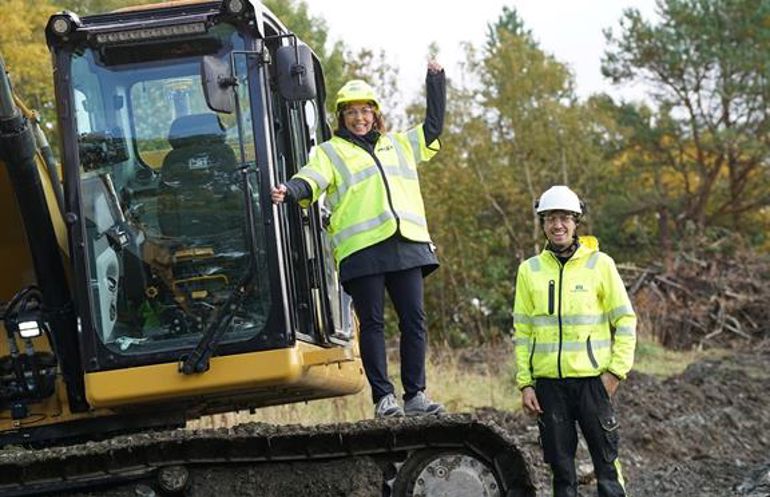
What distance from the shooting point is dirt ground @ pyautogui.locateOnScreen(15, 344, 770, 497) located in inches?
242

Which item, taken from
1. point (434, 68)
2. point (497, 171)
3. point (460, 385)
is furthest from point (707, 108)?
point (434, 68)

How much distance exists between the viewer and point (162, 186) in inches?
258

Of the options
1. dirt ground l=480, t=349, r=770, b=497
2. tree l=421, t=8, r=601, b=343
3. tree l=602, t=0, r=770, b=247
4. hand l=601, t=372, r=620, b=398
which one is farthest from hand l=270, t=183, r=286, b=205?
tree l=602, t=0, r=770, b=247

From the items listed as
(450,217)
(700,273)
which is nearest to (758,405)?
(700,273)

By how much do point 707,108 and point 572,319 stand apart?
34139 mm

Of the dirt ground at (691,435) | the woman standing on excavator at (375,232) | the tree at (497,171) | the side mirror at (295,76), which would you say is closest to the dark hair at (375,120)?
the woman standing on excavator at (375,232)

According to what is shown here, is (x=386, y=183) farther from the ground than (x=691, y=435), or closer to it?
farther from the ground

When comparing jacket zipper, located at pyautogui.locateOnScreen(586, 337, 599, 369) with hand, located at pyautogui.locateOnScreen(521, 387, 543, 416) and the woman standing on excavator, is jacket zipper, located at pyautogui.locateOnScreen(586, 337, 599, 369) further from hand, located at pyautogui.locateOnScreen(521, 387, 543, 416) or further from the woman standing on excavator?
the woman standing on excavator

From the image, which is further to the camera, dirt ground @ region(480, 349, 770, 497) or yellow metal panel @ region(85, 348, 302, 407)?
dirt ground @ region(480, 349, 770, 497)

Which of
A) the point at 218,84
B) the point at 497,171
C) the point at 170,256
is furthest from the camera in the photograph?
the point at 497,171

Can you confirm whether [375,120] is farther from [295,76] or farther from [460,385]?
[460,385]

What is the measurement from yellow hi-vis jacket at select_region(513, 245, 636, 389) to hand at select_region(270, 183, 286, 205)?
4.31 feet

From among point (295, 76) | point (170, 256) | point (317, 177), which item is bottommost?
point (170, 256)

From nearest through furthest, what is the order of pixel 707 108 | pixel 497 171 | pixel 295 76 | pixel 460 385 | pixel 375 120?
1. pixel 295 76
2. pixel 375 120
3. pixel 460 385
4. pixel 497 171
5. pixel 707 108
